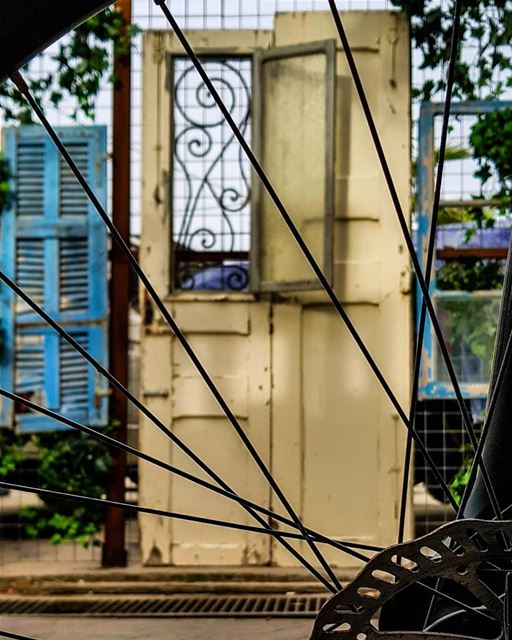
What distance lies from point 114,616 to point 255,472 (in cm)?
112

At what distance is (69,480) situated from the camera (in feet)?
17.6

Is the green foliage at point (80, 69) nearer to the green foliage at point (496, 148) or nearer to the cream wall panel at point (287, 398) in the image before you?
the cream wall panel at point (287, 398)

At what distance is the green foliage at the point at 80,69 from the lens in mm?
5375

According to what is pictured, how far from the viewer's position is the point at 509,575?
1099mm

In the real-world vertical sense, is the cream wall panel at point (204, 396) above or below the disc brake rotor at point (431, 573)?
below

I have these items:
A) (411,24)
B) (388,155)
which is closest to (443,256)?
(388,155)

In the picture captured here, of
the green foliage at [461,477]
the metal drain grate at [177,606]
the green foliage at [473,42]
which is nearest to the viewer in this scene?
the metal drain grate at [177,606]

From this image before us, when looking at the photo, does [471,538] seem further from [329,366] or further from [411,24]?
[411,24]

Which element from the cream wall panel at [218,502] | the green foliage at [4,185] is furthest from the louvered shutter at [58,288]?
the cream wall panel at [218,502]

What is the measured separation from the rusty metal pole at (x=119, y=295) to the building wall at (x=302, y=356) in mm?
116

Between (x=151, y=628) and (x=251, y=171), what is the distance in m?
2.41

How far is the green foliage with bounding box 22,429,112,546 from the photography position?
212 inches

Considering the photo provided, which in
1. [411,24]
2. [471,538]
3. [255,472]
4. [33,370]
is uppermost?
[411,24]

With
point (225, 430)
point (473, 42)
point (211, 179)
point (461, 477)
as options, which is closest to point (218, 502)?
point (225, 430)
